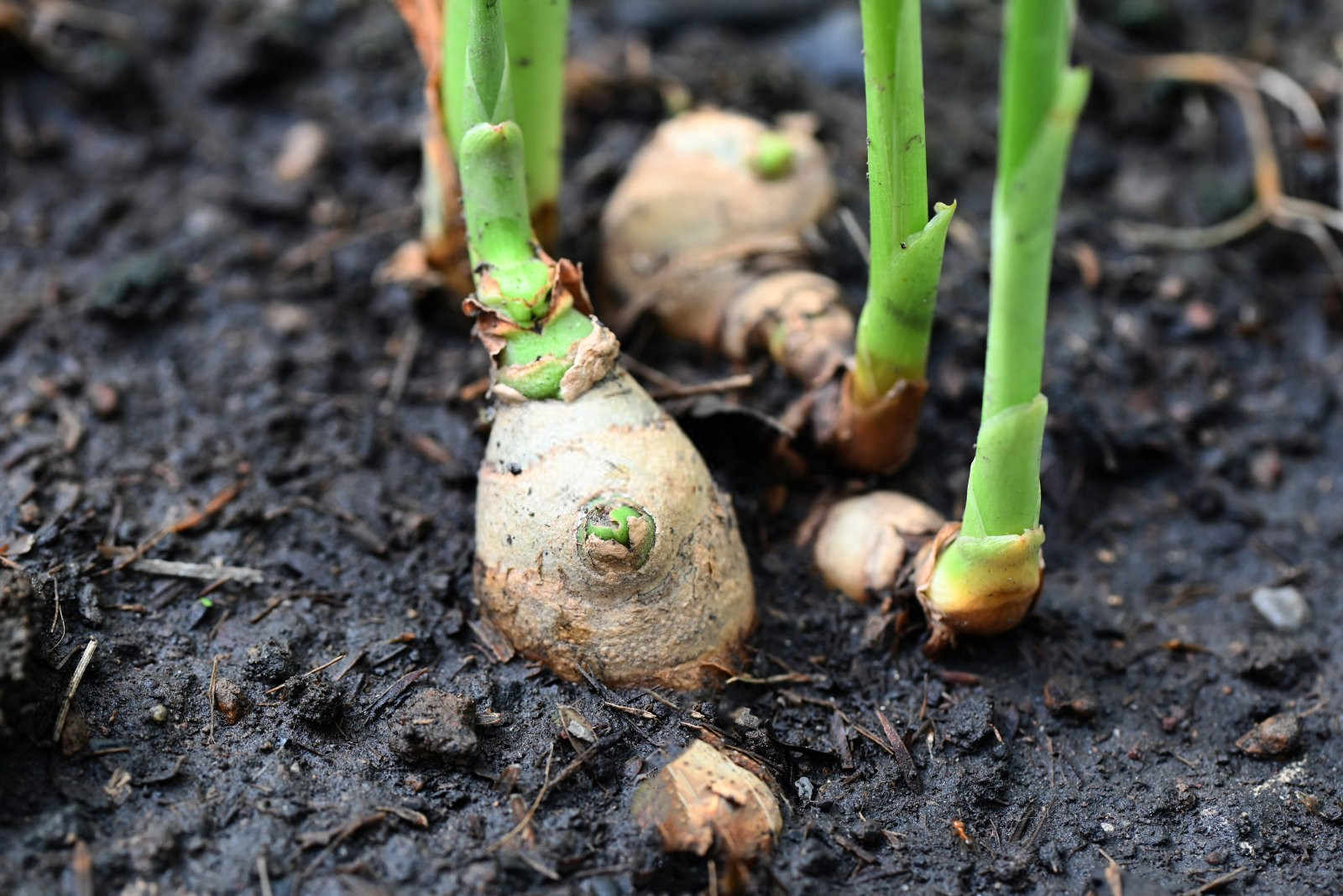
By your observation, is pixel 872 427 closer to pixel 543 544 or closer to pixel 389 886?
pixel 543 544

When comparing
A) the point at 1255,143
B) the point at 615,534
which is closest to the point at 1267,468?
the point at 1255,143

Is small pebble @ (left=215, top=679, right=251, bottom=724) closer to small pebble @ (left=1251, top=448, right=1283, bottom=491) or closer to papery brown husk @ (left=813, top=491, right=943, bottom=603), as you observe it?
papery brown husk @ (left=813, top=491, right=943, bottom=603)

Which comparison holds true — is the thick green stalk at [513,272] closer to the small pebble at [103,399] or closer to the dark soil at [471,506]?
the dark soil at [471,506]

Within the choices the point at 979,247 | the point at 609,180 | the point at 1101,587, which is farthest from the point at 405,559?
the point at 979,247

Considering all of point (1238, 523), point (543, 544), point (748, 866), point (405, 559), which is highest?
point (543, 544)

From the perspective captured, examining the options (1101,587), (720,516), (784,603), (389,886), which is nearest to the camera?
(389,886)

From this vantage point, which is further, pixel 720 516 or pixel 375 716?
pixel 720 516

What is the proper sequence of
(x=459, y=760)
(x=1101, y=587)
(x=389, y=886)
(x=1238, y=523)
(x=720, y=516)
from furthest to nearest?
(x=1238, y=523) < (x=1101, y=587) < (x=720, y=516) < (x=459, y=760) < (x=389, y=886)

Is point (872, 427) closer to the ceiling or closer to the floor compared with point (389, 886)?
closer to the ceiling
